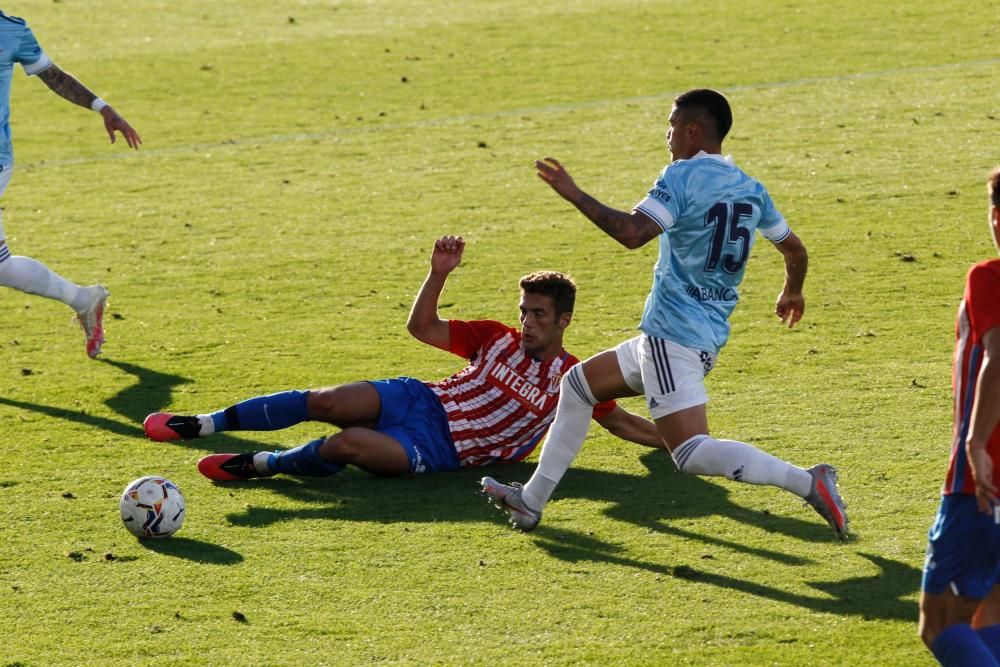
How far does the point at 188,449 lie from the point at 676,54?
1175 cm

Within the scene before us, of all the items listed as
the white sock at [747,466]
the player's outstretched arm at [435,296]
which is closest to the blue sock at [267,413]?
the player's outstretched arm at [435,296]

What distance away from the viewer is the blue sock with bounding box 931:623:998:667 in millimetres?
4191

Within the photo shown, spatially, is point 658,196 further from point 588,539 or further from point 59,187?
point 59,187

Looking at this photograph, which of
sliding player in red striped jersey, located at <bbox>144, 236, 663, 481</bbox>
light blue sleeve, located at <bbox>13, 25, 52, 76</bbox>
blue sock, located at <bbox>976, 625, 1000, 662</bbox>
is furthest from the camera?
light blue sleeve, located at <bbox>13, 25, 52, 76</bbox>

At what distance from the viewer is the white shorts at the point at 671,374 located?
6133 millimetres

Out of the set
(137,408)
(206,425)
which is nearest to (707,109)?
(206,425)

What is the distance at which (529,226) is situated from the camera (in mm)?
12164

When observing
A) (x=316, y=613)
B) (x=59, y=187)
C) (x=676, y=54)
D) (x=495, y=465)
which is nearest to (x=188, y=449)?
(x=495, y=465)

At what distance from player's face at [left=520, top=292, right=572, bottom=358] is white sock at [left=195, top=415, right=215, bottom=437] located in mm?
1672

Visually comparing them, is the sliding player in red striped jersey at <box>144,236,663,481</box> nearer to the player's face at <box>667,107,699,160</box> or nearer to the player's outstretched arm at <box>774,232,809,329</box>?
the player's outstretched arm at <box>774,232,809,329</box>

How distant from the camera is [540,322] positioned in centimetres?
697

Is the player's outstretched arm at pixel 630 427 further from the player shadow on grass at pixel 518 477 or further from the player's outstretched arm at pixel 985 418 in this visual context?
the player's outstretched arm at pixel 985 418

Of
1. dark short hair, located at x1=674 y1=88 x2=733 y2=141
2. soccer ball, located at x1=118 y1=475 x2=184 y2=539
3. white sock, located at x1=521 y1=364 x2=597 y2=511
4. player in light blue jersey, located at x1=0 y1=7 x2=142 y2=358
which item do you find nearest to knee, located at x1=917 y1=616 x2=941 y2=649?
white sock, located at x1=521 y1=364 x2=597 y2=511

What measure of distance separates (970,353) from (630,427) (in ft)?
10.7
